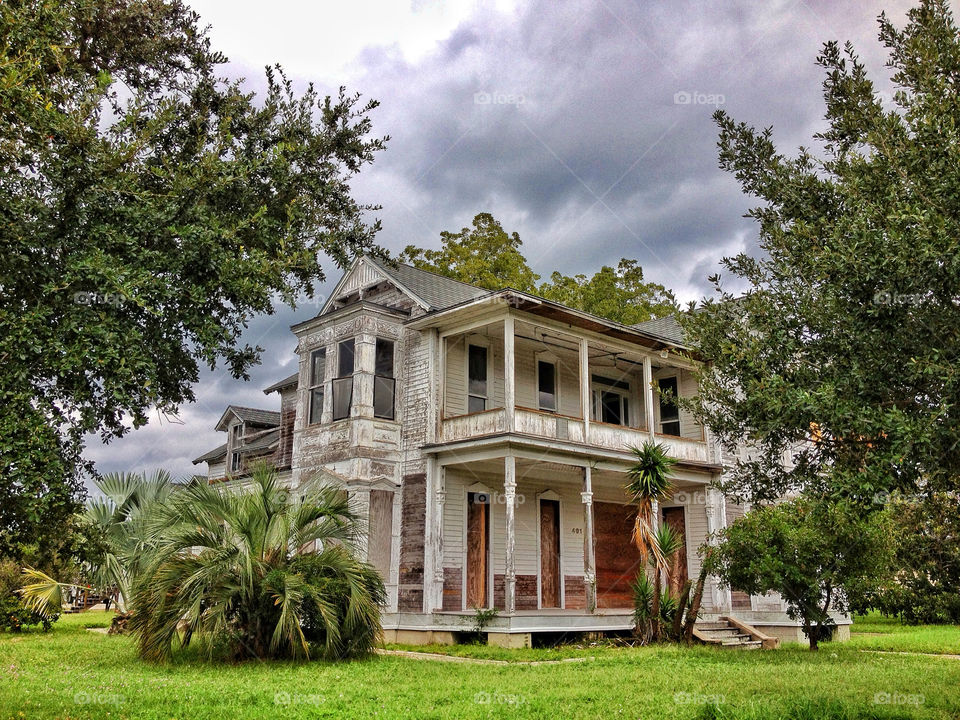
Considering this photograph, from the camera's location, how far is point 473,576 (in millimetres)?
18969

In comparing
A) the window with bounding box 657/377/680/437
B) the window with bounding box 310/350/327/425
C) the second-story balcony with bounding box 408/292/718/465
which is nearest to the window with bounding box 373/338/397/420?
the second-story balcony with bounding box 408/292/718/465

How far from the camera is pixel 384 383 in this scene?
19.7 meters

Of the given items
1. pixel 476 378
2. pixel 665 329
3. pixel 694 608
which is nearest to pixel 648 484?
pixel 694 608

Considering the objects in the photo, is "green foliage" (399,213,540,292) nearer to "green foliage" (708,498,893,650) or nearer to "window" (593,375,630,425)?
"window" (593,375,630,425)

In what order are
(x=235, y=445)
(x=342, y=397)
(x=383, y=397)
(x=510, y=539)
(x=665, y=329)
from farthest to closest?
(x=235, y=445) → (x=665, y=329) → (x=383, y=397) → (x=342, y=397) → (x=510, y=539)

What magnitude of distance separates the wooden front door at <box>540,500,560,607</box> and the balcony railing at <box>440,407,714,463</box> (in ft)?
9.26

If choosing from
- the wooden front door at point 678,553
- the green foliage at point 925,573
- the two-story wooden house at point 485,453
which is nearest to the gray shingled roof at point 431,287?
the two-story wooden house at point 485,453

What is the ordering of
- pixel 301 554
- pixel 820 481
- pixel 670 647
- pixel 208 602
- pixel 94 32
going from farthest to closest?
pixel 670 647 → pixel 301 554 → pixel 208 602 → pixel 94 32 → pixel 820 481

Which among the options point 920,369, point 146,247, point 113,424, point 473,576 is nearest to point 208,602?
point 113,424

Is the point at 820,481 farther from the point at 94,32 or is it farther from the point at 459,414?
the point at 459,414

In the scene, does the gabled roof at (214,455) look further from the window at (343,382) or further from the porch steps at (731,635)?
the porch steps at (731,635)

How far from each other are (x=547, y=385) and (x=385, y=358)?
4.69m

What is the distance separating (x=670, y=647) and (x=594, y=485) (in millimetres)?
6901

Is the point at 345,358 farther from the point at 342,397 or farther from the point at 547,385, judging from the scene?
the point at 547,385
